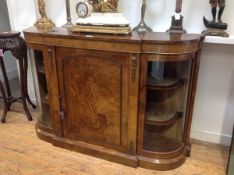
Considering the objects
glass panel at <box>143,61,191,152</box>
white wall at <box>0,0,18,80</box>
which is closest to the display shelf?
glass panel at <box>143,61,191,152</box>

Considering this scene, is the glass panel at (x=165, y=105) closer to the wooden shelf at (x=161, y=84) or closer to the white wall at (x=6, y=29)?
the wooden shelf at (x=161, y=84)

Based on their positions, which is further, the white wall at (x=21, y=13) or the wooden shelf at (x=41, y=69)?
the white wall at (x=21, y=13)

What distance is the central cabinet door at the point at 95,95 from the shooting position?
1644mm

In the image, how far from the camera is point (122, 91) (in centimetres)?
167

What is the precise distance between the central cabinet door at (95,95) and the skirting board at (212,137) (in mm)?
744

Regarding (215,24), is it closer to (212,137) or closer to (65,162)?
(212,137)

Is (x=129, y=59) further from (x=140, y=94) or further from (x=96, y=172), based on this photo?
(x=96, y=172)

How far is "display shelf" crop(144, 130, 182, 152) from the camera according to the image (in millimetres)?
1811

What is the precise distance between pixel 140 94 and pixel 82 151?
776mm

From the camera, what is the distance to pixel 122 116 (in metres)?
1.74

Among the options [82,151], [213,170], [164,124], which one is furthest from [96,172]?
[213,170]

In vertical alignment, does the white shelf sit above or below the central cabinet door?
above

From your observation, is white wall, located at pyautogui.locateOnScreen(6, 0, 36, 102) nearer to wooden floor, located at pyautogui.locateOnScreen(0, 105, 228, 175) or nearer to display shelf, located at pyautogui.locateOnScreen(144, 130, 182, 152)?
wooden floor, located at pyautogui.locateOnScreen(0, 105, 228, 175)

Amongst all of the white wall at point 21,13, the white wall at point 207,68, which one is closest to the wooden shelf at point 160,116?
the white wall at point 207,68
